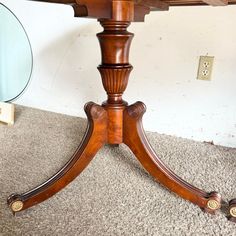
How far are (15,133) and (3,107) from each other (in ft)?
0.66

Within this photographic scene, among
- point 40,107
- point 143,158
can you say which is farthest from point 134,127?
point 40,107

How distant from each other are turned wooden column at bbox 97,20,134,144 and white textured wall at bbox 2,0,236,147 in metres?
0.54

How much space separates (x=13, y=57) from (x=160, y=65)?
886 mm

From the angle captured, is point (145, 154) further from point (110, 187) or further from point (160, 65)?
point (160, 65)

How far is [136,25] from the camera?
4.22 ft

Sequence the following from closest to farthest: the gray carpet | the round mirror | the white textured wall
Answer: the gray carpet
the white textured wall
the round mirror

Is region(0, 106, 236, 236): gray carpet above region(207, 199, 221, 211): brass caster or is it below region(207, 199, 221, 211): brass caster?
below

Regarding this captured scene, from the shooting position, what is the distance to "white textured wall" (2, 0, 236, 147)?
45.6 inches

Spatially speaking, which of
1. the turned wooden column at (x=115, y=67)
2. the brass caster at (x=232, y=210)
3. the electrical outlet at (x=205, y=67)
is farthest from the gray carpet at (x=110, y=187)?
the electrical outlet at (x=205, y=67)

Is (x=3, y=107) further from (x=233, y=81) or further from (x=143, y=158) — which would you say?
(x=233, y=81)

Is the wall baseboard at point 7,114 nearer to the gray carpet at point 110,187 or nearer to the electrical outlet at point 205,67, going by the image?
the gray carpet at point 110,187

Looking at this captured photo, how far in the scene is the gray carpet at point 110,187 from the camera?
693 mm

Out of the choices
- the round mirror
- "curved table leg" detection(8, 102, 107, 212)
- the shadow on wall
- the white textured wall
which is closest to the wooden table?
"curved table leg" detection(8, 102, 107, 212)

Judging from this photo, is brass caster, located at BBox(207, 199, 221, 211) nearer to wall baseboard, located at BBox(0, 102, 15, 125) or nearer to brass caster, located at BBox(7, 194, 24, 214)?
brass caster, located at BBox(7, 194, 24, 214)
